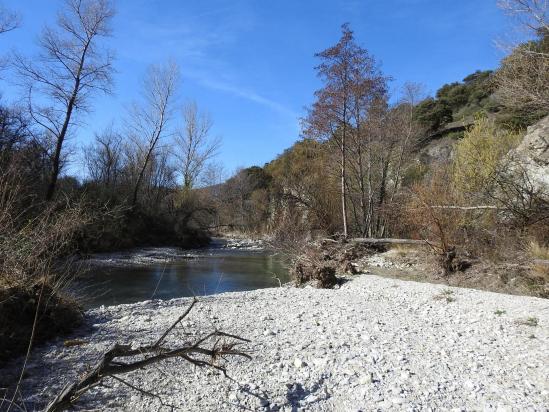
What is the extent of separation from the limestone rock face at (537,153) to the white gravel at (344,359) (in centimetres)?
663

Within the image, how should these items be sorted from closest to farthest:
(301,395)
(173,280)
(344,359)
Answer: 1. (301,395)
2. (344,359)
3. (173,280)

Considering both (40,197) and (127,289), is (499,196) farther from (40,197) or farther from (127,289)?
(40,197)

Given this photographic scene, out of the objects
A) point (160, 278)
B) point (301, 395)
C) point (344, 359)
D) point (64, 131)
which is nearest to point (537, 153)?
point (344, 359)

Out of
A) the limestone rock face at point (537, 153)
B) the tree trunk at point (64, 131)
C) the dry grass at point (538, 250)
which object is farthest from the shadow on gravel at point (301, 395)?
the tree trunk at point (64, 131)

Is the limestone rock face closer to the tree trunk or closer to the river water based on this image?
the river water

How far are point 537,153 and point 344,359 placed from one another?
41.9 ft

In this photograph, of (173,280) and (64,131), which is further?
(64,131)

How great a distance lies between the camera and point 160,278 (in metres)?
9.03

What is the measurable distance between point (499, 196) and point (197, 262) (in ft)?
45.9

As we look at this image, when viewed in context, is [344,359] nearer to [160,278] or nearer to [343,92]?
[160,278]

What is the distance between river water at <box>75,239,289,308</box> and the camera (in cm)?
1147

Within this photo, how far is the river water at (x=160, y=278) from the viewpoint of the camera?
11469 mm

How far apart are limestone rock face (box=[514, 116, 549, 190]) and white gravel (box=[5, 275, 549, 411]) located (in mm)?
6632

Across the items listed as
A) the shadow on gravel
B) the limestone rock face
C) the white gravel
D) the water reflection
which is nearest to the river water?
the water reflection
